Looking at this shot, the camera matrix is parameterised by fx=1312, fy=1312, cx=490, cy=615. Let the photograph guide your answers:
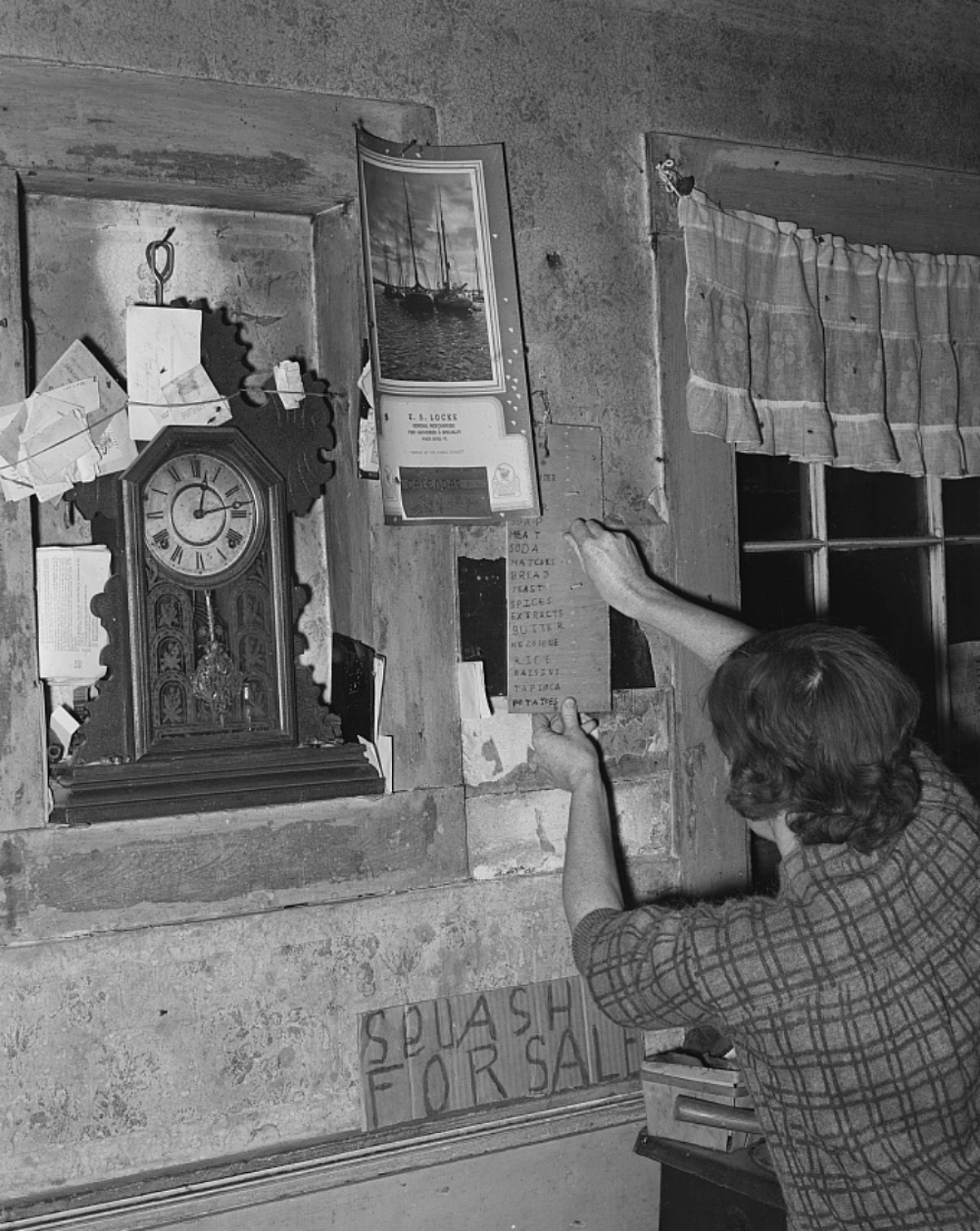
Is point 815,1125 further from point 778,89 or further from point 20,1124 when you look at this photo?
point 778,89

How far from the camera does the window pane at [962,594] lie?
11.7ft

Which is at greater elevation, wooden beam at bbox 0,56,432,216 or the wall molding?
wooden beam at bbox 0,56,432,216

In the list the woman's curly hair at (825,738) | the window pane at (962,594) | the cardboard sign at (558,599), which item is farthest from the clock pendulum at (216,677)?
the window pane at (962,594)

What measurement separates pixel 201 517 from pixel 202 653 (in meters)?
0.26

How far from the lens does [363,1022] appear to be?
266 centimetres

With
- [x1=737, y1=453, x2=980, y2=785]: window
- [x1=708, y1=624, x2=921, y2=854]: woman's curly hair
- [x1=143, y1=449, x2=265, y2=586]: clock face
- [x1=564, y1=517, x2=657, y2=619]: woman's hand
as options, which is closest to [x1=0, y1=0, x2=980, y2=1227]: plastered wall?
[x1=564, y1=517, x2=657, y2=619]: woman's hand

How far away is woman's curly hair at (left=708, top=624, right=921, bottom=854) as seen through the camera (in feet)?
6.08

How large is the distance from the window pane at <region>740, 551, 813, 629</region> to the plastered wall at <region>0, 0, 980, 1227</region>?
1.20ft

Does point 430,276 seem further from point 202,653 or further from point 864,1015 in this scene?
point 864,1015

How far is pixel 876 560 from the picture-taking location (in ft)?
11.3

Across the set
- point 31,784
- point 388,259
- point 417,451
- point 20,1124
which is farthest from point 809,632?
point 20,1124

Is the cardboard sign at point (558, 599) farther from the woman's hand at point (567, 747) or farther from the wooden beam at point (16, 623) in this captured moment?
the wooden beam at point (16, 623)

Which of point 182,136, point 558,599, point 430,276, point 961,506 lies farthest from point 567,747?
point 961,506

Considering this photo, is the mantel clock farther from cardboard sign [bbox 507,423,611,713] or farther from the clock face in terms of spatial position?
cardboard sign [bbox 507,423,611,713]
